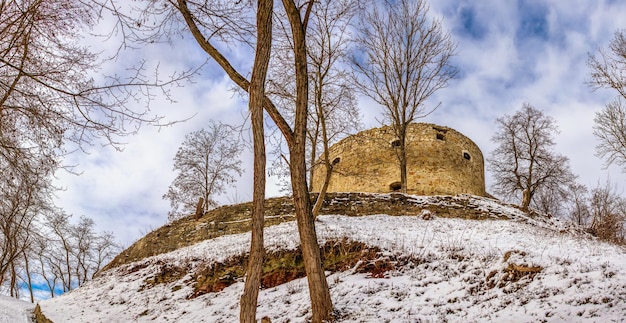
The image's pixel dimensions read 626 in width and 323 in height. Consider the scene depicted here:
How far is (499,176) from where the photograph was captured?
19.5 meters

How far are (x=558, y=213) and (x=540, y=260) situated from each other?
19499mm

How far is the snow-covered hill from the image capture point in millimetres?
4480

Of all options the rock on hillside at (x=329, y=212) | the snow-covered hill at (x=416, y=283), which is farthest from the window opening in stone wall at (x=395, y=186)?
the snow-covered hill at (x=416, y=283)

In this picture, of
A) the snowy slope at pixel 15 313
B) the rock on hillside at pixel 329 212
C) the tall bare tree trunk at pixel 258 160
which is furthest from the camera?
the rock on hillside at pixel 329 212

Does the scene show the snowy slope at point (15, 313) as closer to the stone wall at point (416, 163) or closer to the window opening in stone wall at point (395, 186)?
the stone wall at point (416, 163)

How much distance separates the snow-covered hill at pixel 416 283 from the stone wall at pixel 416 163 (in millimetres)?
4912

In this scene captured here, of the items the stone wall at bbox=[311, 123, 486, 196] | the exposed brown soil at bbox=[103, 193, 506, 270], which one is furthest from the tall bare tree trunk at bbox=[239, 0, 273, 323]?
the stone wall at bbox=[311, 123, 486, 196]

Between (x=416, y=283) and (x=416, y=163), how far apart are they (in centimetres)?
1129

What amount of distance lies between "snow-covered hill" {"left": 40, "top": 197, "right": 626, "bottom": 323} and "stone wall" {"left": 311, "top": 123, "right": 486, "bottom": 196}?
4.91 metres

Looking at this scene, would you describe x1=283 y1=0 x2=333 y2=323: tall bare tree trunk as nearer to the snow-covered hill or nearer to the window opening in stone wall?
the snow-covered hill

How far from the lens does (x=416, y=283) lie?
19.4 ft

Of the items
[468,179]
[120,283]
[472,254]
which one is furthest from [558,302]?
[468,179]

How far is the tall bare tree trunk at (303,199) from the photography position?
5.16 metres

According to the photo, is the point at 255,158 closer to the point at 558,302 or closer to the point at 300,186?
the point at 300,186
